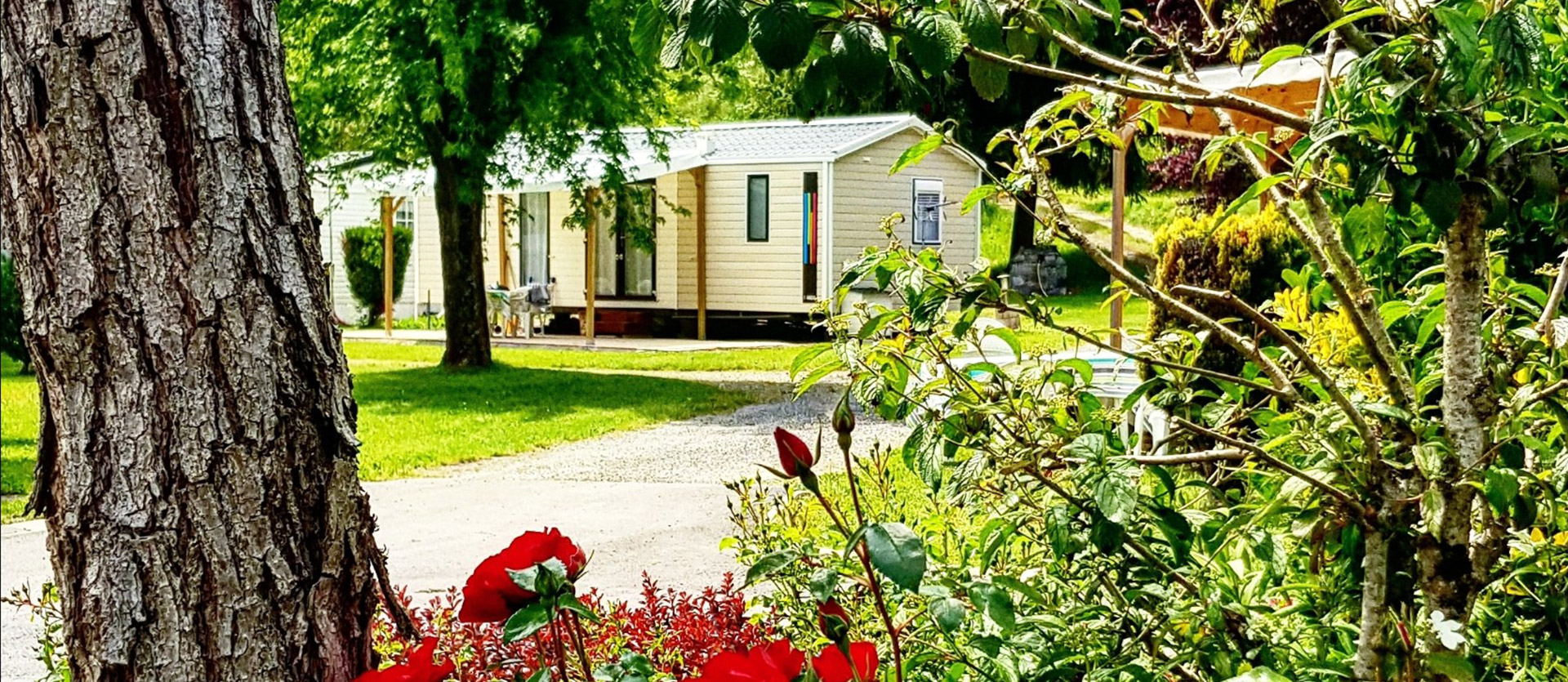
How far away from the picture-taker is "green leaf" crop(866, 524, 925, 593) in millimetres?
910

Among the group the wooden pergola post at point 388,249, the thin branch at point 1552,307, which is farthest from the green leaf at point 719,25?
the wooden pergola post at point 388,249

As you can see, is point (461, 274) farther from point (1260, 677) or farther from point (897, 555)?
point (897, 555)

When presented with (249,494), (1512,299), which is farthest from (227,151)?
(1512,299)

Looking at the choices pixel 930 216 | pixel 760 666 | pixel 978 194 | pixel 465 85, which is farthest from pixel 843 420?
pixel 930 216

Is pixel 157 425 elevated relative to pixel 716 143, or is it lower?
lower

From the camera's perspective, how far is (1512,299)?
1581 mm

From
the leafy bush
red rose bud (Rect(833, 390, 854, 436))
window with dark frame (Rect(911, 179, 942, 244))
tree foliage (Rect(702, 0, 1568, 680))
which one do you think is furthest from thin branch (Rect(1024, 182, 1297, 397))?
the leafy bush

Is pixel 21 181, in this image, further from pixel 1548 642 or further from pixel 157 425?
pixel 1548 642

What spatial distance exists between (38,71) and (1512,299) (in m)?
1.57

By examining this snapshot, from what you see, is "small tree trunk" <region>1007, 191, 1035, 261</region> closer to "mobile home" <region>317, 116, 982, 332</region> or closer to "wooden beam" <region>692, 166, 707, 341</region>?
"mobile home" <region>317, 116, 982, 332</region>

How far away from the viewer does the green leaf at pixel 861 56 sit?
A: 43.7 inches

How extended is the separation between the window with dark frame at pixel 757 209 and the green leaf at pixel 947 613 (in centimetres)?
1419

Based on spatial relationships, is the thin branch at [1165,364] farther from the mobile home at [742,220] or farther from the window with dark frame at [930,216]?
the mobile home at [742,220]

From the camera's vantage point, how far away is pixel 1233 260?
4887mm
